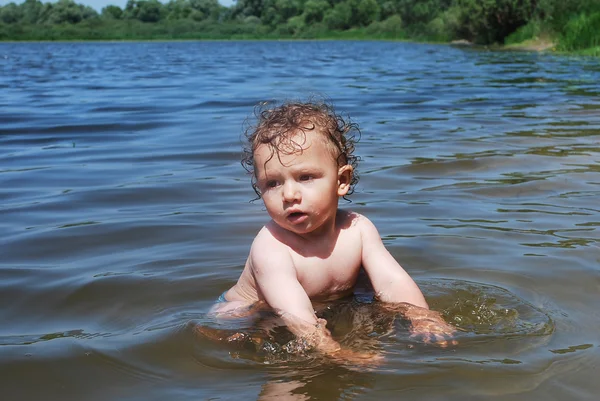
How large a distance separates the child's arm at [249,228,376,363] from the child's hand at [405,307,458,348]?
28 cm

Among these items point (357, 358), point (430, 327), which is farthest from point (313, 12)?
point (357, 358)

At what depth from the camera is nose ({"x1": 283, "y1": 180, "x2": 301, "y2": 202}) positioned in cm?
303

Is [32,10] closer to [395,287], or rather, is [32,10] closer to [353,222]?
[353,222]

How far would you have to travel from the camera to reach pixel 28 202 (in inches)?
202

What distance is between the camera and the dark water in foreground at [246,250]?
2.53m

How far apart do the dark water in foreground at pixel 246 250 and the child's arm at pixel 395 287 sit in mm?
82

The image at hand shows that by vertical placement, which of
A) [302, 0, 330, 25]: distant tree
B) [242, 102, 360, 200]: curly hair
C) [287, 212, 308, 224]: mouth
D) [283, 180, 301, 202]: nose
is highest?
[302, 0, 330, 25]: distant tree

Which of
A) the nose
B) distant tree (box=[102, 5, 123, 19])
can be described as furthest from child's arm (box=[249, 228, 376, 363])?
distant tree (box=[102, 5, 123, 19])

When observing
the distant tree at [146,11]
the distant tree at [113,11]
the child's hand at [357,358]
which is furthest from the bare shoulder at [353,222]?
the distant tree at [113,11]

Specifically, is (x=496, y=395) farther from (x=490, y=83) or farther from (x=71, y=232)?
(x=490, y=83)

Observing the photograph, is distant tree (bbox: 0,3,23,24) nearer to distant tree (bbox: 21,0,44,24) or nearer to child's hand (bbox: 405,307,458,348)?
distant tree (bbox: 21,0,44,24)

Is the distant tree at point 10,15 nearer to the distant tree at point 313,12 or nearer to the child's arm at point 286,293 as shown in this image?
the distant tree at point 313,12

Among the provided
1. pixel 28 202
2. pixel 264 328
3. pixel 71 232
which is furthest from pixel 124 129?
pixel 264 328

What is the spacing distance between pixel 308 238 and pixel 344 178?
28 centimetres
